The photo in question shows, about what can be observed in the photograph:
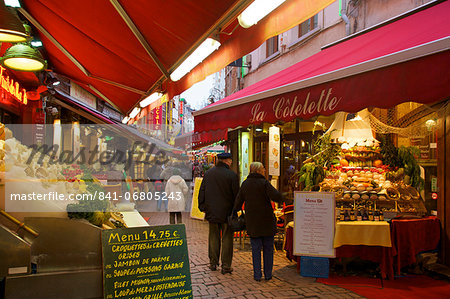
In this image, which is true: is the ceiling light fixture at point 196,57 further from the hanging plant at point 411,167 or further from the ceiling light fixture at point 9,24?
the hanging plant at point 411,167

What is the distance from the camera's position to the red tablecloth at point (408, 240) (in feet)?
18.7

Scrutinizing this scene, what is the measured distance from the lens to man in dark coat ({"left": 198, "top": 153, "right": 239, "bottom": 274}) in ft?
20.2

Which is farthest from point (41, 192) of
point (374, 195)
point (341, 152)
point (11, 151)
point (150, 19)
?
point (341, 152)

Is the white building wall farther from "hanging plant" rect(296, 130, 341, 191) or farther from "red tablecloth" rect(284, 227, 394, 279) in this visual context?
"red tablecloth" rect(284, 227, 394, 279)

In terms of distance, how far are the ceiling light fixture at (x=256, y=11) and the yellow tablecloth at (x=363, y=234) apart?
3771 mm

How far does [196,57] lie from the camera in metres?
4.47

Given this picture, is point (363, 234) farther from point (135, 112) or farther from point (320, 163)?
point (135, 112)

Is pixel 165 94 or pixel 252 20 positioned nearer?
pixel 252 20

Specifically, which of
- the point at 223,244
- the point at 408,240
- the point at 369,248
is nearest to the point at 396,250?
the point at 408,240

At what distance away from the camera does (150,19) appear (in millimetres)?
3963

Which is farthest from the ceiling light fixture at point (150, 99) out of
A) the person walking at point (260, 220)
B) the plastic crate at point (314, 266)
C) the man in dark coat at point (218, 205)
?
the plastic crate at point (314, 266)

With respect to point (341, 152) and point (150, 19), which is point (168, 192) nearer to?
point (341, 152)

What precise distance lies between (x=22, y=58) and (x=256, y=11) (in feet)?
12.2

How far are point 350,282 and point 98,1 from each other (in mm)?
5375
